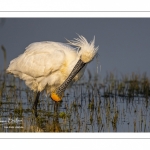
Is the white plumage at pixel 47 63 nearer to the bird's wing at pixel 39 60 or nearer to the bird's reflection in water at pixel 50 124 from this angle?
the bird's wing at pixel 39 60

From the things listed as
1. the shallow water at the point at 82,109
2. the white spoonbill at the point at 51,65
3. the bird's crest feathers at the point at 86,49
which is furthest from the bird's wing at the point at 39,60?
the shallow water at the point at 82,109

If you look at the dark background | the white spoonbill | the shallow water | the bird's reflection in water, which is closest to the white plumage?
the white spoonbill

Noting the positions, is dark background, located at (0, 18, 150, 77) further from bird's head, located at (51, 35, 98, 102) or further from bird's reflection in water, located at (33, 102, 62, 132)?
bird's reflection in water, located at (33, 102, 62, 132)

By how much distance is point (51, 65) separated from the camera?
13.1 m

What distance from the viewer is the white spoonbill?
13.1m

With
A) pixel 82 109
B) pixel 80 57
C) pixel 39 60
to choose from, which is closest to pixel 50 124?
pixel 82 109

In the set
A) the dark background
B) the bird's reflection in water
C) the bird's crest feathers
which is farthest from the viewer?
the bird's crest feathers

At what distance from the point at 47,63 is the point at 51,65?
0.10 m

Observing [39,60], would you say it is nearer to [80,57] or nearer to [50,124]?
[80,57]

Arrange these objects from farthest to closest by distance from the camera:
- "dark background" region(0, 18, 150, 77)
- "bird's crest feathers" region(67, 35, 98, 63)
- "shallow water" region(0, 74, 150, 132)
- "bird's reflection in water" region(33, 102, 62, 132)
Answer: "bird's crest feathers" region(67, 35, 98, 63) → "dark background" region(0, 18, 150, 77) → "shallow water" region(0, 74, 150, 132) → "bird's reflection in water" region(33, 102, 62, 132)

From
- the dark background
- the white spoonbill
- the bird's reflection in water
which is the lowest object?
the bird's reflection in water

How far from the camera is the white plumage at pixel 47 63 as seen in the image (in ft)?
42.9

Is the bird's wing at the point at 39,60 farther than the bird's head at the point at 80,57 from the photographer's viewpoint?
Yes
